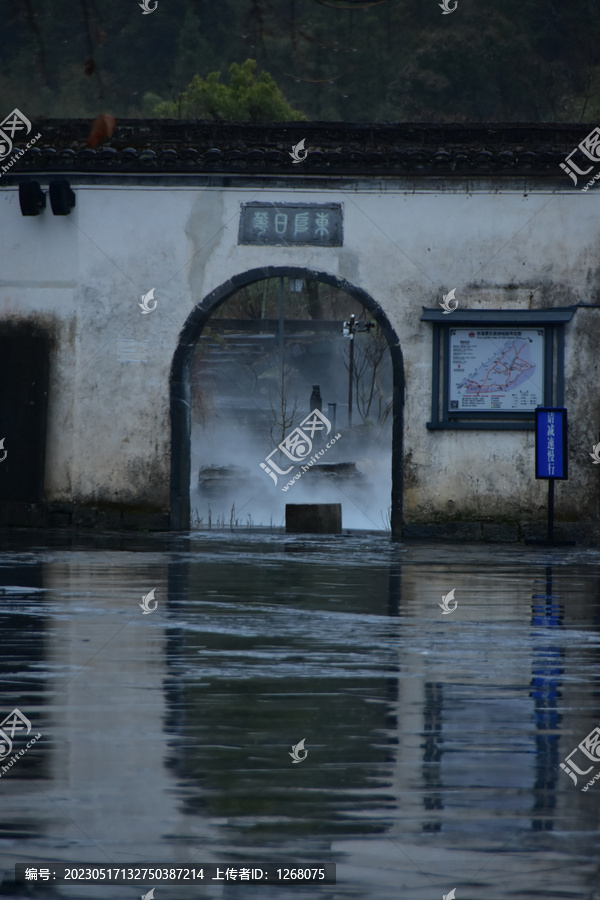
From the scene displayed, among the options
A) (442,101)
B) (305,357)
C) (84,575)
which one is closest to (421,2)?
(442,101)

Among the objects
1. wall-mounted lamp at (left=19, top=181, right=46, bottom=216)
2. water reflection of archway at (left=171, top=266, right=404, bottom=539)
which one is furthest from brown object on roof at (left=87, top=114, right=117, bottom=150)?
wall-mounted lamp at (left=19, top=181, right=46, bottom=216)

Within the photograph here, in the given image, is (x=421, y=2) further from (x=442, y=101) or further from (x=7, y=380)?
(x=7, y=380)

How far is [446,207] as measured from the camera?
579 inches

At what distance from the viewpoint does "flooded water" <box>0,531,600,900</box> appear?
9.95 feet

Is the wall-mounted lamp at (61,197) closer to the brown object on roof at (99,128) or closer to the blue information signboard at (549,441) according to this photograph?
the blue information signboard at (549,441)

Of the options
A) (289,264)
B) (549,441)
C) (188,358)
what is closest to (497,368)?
(549,441)

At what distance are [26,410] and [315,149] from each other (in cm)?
460

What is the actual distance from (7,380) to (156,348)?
1865mm

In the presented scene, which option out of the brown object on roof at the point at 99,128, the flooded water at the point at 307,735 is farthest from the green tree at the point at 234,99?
the brown object on roof at the point at 99,128

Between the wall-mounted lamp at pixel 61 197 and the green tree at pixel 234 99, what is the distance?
15858 mm

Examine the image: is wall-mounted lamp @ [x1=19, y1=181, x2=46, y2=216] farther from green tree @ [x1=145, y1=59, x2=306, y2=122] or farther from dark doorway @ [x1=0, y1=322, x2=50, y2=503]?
green tree @ [x1=145, y1=59, x2=306, y2=122]
